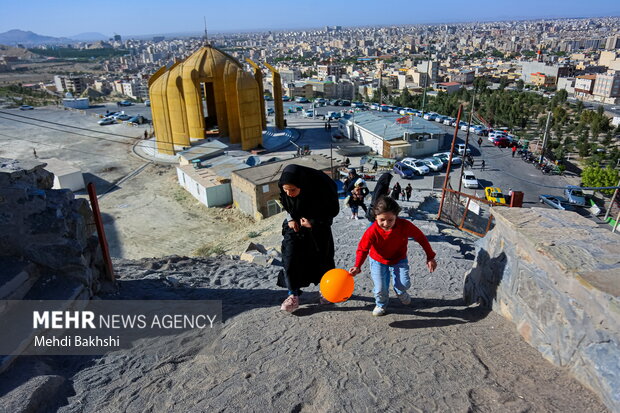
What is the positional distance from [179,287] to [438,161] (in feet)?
65.8

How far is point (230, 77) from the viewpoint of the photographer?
24.7 metres

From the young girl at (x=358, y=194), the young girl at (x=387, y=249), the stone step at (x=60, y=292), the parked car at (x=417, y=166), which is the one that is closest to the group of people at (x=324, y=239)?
the young girl at (x=387, y=249)

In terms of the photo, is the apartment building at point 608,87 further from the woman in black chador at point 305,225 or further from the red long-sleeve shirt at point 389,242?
the woman in black chador at point 305,225

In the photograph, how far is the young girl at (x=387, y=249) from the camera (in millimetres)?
3664

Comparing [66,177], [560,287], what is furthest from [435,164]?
[560,287]

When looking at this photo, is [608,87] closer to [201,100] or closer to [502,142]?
[502,142]

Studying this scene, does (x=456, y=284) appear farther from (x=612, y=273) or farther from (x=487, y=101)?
(x=487, y=101)

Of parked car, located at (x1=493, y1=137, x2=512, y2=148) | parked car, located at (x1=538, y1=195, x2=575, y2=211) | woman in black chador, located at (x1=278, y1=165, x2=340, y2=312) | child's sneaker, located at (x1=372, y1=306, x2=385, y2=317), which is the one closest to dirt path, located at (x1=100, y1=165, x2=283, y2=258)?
woman in black chador, located at (x1=278, y1=165, x2=340, y2=312)

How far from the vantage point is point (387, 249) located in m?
3.78

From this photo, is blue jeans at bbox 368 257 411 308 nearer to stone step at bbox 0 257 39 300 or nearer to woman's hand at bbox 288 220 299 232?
woman's hand at bbox 288 220 299 232

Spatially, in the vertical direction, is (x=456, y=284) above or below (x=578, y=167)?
above

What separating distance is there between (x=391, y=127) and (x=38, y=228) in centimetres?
2498

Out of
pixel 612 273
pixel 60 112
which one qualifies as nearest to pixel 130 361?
pixel 612 273

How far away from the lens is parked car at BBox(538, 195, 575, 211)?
18.0 metres
